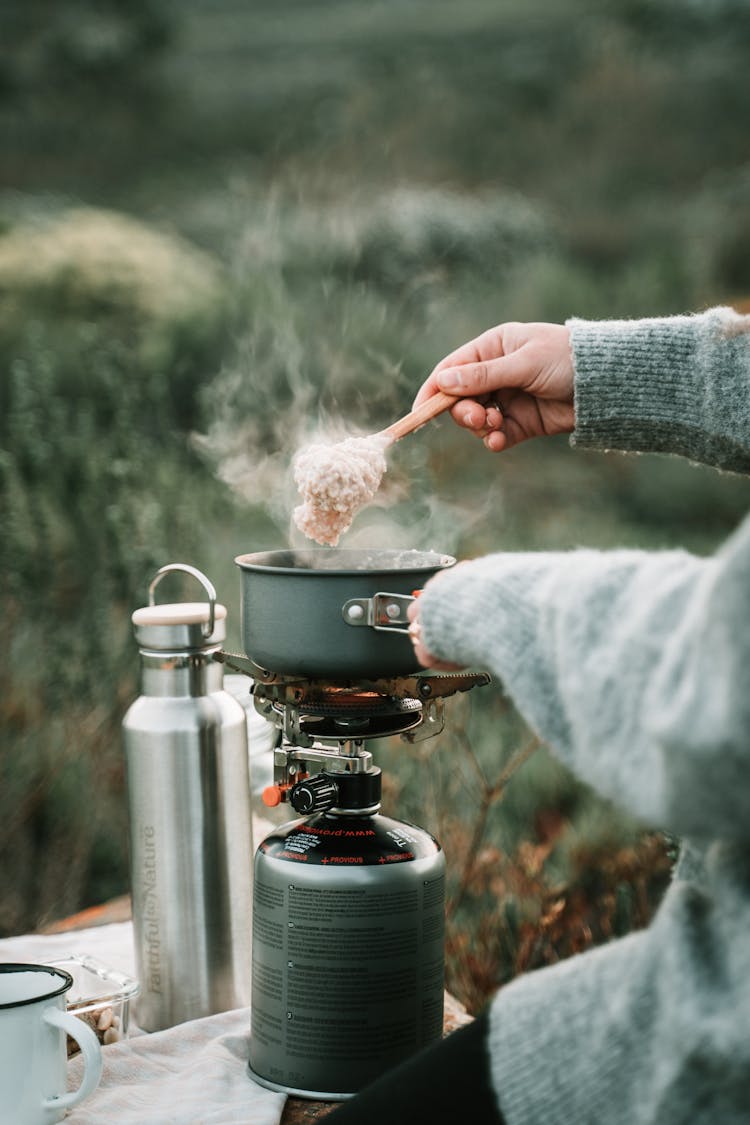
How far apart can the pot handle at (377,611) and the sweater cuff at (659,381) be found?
50 centimetres

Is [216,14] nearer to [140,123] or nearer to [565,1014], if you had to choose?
[140,123]

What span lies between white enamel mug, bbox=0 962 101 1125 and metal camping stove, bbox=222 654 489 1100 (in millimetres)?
261

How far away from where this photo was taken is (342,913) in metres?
1.49

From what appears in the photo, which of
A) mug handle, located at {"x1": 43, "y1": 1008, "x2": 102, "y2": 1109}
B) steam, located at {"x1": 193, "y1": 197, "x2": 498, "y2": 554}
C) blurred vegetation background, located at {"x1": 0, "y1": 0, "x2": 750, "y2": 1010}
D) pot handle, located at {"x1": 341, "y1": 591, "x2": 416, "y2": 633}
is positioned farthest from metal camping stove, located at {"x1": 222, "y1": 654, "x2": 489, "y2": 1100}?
blurred vegetation background, located at {"x1": 0, "y1": 0, "x2": 750, "y2": 1010}

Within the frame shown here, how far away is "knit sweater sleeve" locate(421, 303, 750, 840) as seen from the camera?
36.7 inches

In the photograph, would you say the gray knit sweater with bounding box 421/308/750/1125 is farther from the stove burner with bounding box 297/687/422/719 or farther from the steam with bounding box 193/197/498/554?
the steam with bounding box 193/197/498/554

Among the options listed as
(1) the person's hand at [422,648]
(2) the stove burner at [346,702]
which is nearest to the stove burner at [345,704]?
(2) the stove burner at [346,702]

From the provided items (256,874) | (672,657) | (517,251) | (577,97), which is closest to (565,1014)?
(672,657)

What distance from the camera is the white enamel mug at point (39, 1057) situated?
1342 mm

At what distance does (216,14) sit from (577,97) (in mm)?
1495

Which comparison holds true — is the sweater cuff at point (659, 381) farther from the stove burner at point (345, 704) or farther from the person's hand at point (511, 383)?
the stove burner at point (345, 704)

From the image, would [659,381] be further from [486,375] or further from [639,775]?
[639,775]

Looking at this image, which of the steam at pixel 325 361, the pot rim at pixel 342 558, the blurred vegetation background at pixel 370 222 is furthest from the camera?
the blurred vegetation background at pixel 370 222

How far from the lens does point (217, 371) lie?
4.24 metres
